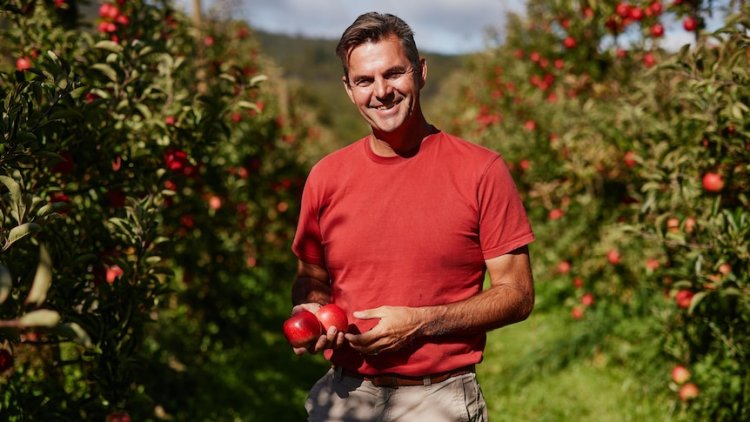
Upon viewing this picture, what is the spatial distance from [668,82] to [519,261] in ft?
10.6

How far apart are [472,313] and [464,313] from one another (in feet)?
0.08

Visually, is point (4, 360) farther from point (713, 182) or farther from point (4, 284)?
point (713, 182)

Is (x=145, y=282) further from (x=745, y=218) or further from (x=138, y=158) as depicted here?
(x=745, y=218)

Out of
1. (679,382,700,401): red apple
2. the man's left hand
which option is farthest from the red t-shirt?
(679,382,700,401): red apple

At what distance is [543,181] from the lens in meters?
6.93

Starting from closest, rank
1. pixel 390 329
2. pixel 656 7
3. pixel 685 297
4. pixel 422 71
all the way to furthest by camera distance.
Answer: pixel 390 329
pixel 422 71
pixel 685 297
pixel 656 7

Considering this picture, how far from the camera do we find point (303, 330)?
2016 mm

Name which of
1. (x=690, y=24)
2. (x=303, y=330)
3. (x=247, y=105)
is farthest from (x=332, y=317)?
(x=690, y=24)

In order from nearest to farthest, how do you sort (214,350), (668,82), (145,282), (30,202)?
(30,202)
(145,282)
(668,82)
(214,350)

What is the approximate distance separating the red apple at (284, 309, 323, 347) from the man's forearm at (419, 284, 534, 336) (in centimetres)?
34

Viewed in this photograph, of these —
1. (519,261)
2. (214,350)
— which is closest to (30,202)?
(519,261)

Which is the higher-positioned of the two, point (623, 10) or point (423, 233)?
point (623, 10)

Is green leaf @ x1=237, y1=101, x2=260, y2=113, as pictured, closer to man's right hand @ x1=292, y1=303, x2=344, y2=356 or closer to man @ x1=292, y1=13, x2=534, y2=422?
man @ x1=292, y1=13, x2=534, y2=422

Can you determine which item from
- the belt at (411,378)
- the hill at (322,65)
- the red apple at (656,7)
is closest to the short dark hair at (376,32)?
the belt at (411,378)
